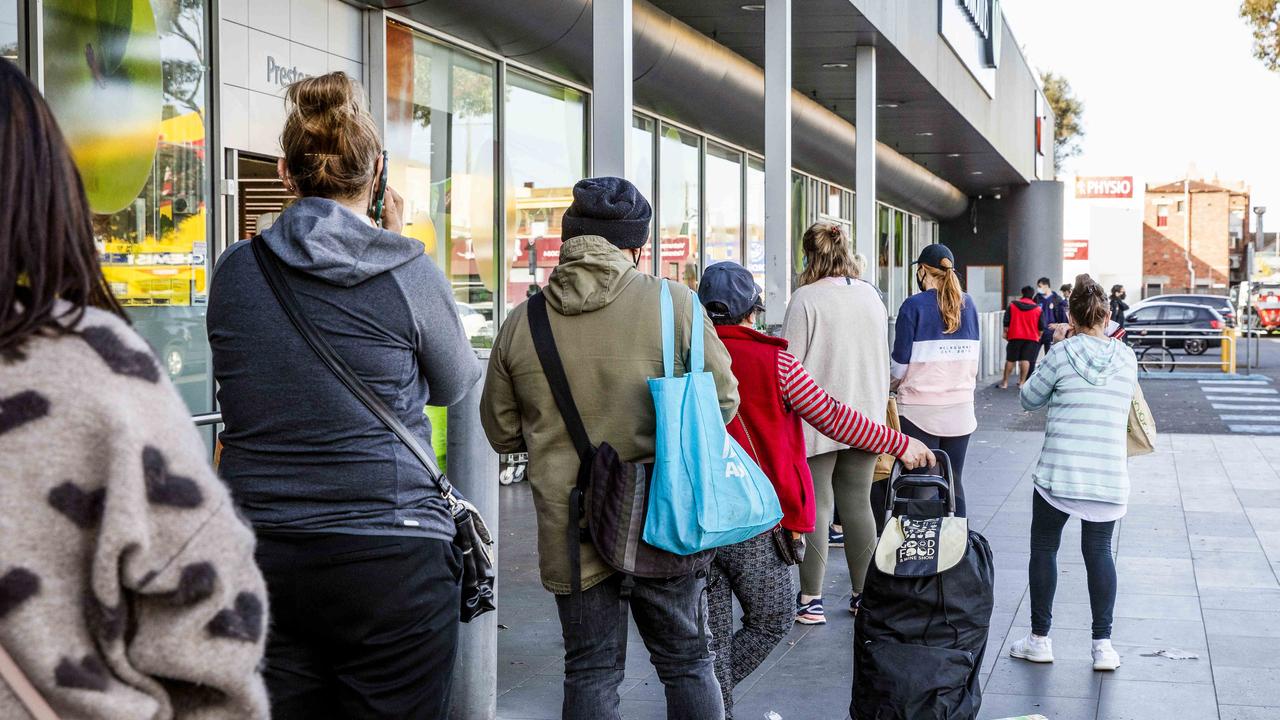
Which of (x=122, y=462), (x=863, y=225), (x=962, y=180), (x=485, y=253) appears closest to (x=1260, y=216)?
(x=962, y=180)

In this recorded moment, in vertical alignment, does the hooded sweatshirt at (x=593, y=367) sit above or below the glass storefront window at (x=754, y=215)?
below

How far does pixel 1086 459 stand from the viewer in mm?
5332

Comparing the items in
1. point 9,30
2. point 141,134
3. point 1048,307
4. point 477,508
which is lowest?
point 477,508

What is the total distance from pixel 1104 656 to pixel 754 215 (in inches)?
580

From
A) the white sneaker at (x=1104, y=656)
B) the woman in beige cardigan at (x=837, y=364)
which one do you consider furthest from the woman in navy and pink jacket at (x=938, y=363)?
the white sneaker at (x=1104, y=656)

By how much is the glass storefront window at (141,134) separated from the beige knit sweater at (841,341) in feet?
9.36

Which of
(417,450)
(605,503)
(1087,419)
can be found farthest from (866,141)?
(417,450)

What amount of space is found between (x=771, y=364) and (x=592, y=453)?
1485mm

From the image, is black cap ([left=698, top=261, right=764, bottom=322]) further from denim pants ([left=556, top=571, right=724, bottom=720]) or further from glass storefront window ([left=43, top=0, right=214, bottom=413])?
glass storefront window ([left=43, top=0, right=214, bottom=413])

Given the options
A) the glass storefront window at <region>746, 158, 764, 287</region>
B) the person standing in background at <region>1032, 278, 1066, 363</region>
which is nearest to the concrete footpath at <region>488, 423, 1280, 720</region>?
the glass storefront window at <region>746, 158, 764, 287</region>

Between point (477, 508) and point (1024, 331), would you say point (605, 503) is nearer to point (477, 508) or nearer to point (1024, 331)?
point (477, 508)

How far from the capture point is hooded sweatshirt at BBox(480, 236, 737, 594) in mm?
3367

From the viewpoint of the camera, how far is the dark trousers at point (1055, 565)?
539 cm

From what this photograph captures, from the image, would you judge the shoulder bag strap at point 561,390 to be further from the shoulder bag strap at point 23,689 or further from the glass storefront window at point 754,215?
the glass storefront window at point 754,215
